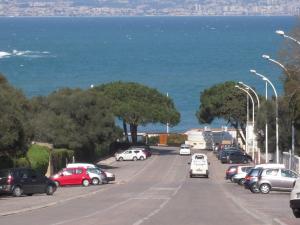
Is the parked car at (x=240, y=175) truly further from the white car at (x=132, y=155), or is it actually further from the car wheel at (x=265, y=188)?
the white car at (x=132, y=155)

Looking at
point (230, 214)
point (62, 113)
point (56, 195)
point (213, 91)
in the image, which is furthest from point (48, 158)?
point (213, 91)

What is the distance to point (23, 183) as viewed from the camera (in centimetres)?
5047

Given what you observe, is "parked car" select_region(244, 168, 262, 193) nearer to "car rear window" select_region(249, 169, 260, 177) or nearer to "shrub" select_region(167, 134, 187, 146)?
"car rear window" select_region(249, 169, 260, 177)

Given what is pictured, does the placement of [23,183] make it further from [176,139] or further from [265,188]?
[176,139]

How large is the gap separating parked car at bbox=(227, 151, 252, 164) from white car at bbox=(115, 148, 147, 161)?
1106 centimetres

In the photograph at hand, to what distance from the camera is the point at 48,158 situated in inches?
2778

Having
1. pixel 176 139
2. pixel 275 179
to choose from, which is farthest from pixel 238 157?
pixel 275 179

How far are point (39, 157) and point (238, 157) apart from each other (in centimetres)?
2609

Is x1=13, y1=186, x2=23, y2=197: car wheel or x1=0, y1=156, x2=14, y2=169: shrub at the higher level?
x1=0, y1=156, x2=14, y2=169: shrub

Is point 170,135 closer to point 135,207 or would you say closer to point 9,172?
point 9,172

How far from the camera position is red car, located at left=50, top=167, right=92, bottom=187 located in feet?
203

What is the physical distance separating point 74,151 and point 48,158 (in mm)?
13214

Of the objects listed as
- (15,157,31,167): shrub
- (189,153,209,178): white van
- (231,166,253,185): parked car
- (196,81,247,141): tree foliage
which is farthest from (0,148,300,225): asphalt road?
(196,81,247,141): tree foliage

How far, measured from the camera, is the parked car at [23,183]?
49906 millimetres
